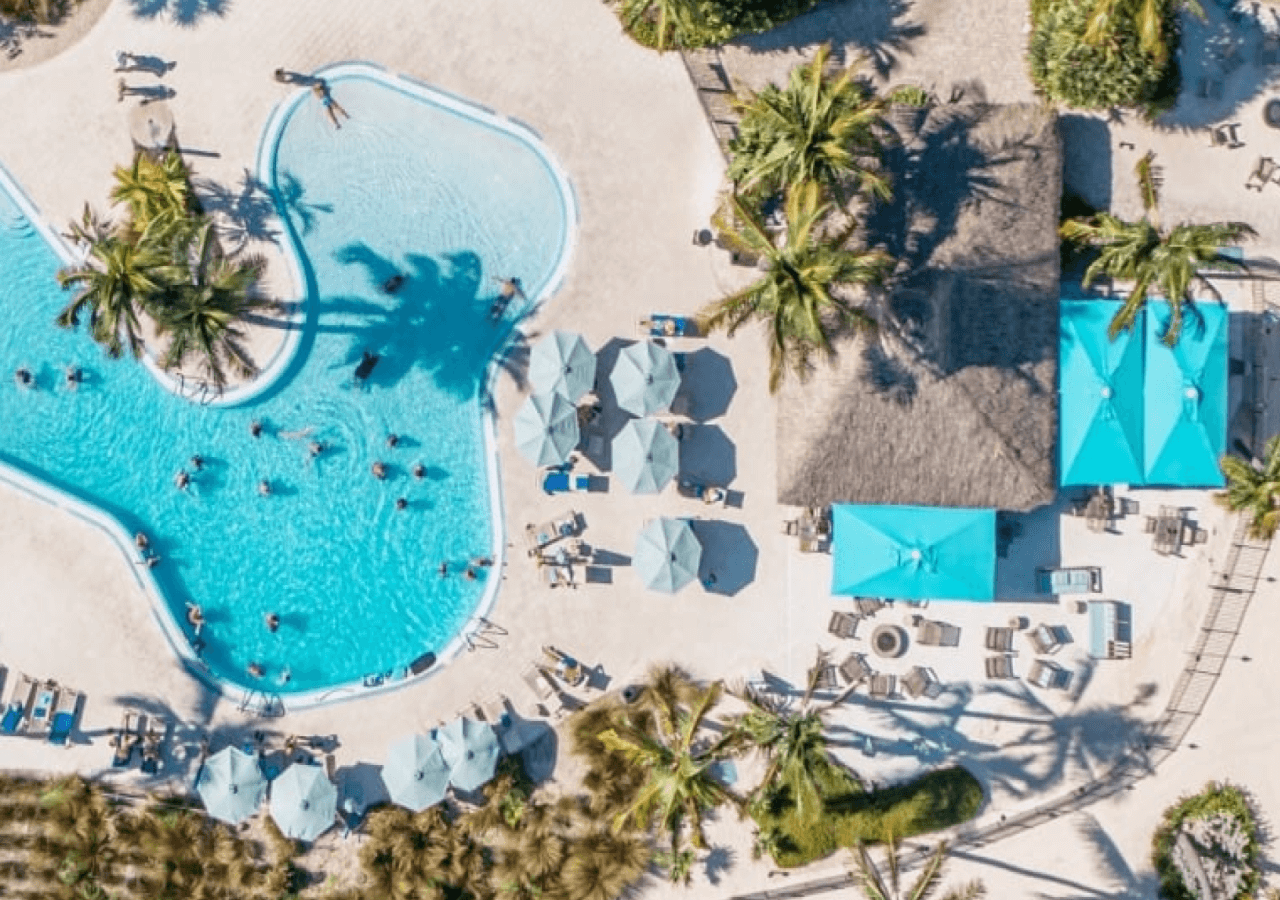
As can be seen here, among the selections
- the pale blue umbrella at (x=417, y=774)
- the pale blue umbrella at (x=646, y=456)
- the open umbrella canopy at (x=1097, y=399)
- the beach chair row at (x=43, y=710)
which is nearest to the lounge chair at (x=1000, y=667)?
the open umbrella canopy at (x=1097, y=399)

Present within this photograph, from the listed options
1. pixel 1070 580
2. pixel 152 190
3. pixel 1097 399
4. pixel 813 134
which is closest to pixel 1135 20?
pixel 813 134

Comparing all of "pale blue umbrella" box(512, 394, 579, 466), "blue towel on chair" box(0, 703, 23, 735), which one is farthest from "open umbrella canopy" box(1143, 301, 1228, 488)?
"blue towel on chair" box(0, 703, 23, 735)

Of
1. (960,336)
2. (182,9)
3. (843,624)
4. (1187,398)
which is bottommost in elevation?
(843,624)

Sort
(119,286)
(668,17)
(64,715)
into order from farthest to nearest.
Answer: (64,715) < (668,17) < (119,286)

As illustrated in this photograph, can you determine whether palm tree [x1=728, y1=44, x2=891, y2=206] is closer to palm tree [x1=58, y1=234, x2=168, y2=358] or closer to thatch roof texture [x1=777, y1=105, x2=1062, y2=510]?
A: thatch roof texture [x1=777, y1=105, x2=1062, y2=510]

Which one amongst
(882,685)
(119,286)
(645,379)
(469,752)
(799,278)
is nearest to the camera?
(799,278)

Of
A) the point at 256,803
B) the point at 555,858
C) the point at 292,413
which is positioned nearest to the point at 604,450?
the point at 292,413

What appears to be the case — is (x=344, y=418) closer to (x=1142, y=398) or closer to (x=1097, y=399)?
(x=1097, y=399)
